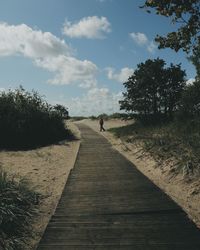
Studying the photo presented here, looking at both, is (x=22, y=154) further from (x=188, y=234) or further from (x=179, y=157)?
(x=188, y=234)

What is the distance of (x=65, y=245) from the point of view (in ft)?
22.3

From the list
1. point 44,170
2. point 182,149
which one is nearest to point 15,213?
point 44,170

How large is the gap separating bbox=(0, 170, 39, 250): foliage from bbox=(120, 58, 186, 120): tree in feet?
81.0

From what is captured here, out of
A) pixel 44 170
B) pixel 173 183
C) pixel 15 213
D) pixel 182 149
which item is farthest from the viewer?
pixel 44 170

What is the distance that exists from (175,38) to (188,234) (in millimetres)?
6438

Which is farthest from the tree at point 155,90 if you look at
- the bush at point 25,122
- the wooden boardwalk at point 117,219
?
the wooden boardwalk at point 117,219

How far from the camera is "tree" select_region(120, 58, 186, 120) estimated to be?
1350 inches

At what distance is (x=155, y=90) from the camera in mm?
34406

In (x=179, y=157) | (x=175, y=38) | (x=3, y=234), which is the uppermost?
(x=175, y=38)

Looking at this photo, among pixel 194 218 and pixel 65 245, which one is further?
pixel 194 218

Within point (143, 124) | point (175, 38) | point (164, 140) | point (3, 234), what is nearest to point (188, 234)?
point (3, 234)

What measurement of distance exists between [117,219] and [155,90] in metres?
27.0

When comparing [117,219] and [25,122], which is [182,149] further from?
[25,122]

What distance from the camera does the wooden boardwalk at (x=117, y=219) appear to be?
6887 mm
